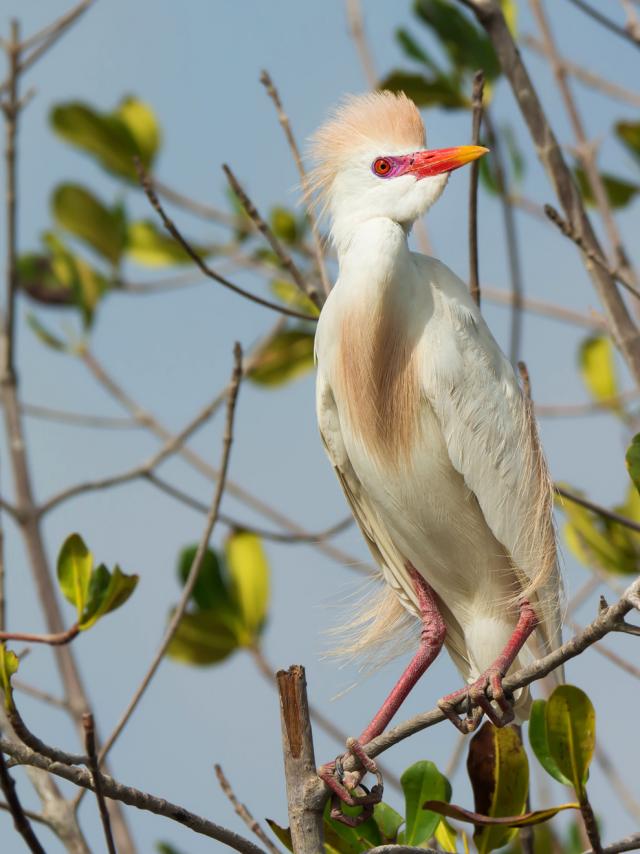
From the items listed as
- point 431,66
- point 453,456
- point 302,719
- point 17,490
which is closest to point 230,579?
point 17,490

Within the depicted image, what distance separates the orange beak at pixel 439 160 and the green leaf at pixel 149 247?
2322 mm

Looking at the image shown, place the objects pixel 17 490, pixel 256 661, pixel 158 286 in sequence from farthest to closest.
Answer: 1. pixel 158 286
2. pixel 17 490
3. pixel 256 661

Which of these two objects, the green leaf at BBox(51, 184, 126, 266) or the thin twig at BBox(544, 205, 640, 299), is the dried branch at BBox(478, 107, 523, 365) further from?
the green leaf at BBox(51, 184, 126, 266)

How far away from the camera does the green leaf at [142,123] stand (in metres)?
5.28

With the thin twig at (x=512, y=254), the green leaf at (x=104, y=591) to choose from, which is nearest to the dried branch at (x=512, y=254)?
the thin twig at (x=512, y=254)

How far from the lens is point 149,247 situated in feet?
18.2

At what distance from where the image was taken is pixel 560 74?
4.03 m

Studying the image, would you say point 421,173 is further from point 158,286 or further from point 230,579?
point 158,286

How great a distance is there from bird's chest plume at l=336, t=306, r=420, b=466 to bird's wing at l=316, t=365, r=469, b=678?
114 mm

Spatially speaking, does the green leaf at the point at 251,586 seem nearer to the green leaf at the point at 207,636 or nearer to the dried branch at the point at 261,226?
the green leaf at the point at 207,636

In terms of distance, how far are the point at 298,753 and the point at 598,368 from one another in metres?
2.54

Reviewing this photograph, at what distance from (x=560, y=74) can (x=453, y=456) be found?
146cm

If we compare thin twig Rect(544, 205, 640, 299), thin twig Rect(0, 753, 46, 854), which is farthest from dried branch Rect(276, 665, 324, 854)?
thin twig Rect(544, 205, 640, 299)

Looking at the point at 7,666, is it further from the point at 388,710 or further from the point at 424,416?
the point at 424,416
